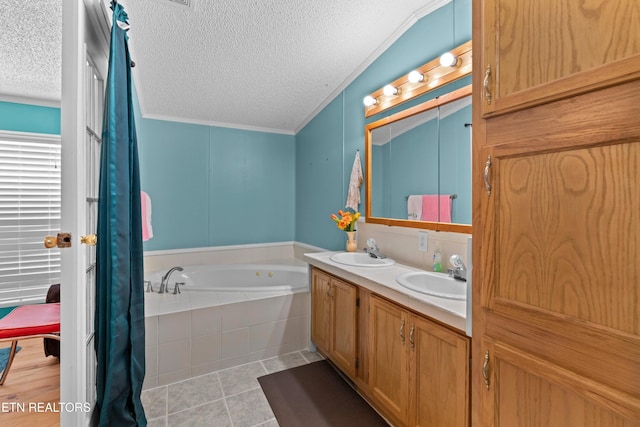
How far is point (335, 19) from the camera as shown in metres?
2.19

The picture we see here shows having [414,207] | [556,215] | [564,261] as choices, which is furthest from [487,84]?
[414,207]

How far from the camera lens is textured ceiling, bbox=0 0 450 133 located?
196 centimetres

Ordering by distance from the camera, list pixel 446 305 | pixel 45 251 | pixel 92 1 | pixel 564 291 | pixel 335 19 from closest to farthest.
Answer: pixel 564 291, pixel 92 1, pixel 446 305, pixel 335 19, pixel 45 251

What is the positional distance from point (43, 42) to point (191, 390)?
253 centimetres

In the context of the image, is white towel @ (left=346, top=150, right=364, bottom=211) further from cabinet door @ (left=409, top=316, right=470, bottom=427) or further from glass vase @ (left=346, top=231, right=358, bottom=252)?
cabinet door @ (left=409, top=316, right=470, bottom=427)

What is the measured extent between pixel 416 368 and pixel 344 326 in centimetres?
69

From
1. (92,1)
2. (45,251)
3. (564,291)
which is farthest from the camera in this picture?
(45,251)

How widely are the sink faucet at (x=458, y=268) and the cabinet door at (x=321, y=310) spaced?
2.92 ft

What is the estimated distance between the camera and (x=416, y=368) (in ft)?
4.77

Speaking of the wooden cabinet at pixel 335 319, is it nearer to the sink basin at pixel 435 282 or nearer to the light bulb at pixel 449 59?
the sink basin at pixel 435 282

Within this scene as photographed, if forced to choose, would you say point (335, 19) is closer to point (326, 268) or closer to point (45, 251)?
point (326, 268)

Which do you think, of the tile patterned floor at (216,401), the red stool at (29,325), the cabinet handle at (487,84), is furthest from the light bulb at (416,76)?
the red stool at (29,325)

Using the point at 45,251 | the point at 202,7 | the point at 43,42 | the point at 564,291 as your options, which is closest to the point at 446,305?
the point at 564,291

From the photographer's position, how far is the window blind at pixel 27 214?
9.18 ft
